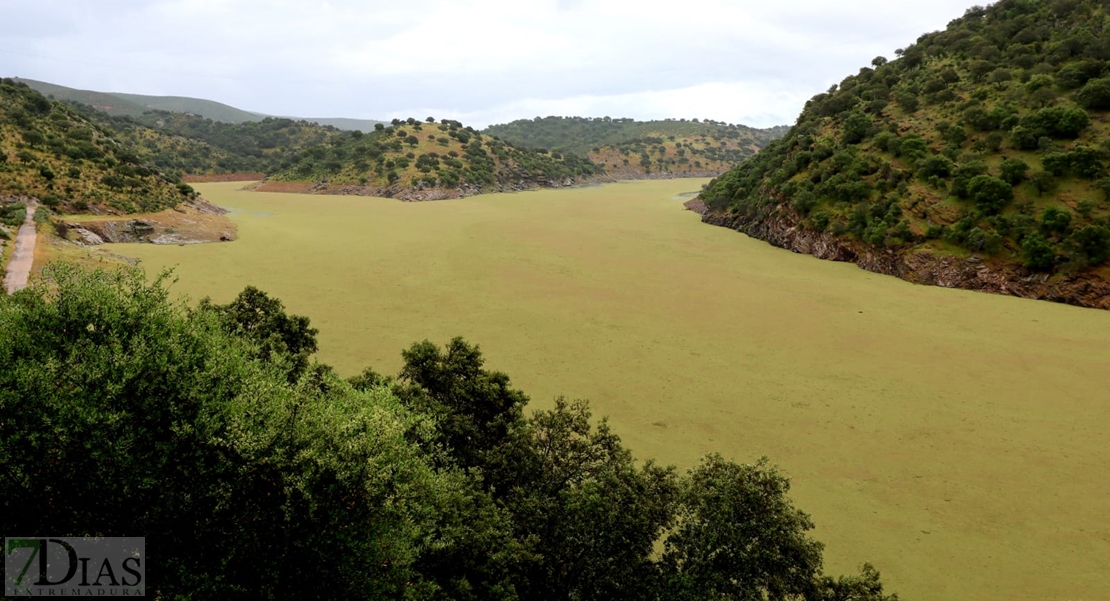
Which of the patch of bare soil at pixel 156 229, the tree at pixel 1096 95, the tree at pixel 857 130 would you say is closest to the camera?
the tree at pixel 1096 95

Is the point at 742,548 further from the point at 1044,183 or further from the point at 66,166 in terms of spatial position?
the point at 66,166

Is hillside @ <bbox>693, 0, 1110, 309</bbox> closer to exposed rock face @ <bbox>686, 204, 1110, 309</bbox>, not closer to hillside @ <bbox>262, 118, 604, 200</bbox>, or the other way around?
exposed rock face @ <bbox>686, 204, 1110, 309</bbox>

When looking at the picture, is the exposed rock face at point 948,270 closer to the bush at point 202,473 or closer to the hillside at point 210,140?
the bush at point 202,473

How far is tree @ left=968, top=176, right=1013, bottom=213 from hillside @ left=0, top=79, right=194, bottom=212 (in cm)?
5690

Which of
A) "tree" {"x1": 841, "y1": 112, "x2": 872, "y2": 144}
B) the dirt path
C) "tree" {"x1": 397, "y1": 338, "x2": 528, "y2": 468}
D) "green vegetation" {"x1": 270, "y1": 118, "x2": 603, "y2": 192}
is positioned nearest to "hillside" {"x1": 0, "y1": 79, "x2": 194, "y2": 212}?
the dirt path

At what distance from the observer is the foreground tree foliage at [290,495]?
755 cm

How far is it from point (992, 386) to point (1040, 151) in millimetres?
24879

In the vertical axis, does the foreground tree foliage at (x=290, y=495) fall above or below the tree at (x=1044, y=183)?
below

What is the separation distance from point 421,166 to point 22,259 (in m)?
71.8

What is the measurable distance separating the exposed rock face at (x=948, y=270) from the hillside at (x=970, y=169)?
0.07 metres

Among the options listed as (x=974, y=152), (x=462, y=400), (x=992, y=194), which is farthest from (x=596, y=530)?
(x=974, y=152)

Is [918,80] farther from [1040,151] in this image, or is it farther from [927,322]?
[927,322]

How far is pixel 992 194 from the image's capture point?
31969 mm

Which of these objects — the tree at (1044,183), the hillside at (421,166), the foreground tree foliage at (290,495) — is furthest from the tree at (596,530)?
the hillside at (421,166)
